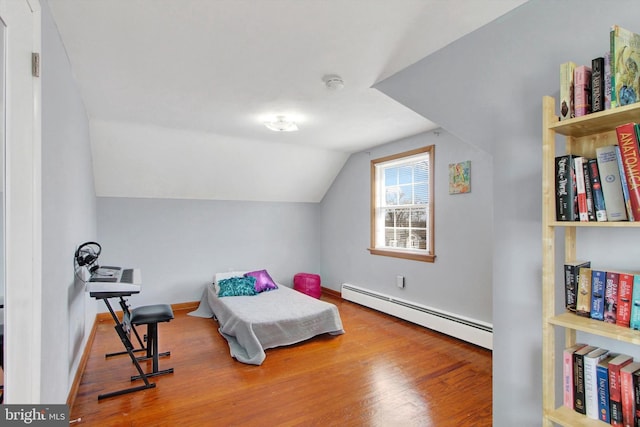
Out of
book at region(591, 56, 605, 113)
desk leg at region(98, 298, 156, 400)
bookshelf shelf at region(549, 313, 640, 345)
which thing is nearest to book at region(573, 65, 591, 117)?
book at region(591, 56, 605, 113)

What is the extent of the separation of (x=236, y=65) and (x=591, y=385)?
8.39 feet

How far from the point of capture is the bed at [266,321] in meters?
3.20

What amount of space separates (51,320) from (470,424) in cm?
256

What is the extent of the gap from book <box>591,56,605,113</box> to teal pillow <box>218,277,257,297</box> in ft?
13.2

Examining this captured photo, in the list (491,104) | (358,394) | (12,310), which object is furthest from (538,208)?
(12,310)

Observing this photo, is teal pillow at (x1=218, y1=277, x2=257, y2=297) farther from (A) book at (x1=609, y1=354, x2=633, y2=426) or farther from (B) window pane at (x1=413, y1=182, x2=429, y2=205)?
(A) book at (x1=609, y1=354, x2=633, y2=426)

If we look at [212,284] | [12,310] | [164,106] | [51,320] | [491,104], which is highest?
[164,106]

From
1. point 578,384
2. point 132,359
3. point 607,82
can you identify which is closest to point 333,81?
point 607,82

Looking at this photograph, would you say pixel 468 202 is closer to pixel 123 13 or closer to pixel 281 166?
pixel 281 166

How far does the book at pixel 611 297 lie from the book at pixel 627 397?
173 mm

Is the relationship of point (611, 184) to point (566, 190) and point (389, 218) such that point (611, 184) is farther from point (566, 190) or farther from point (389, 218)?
point (389, 218)

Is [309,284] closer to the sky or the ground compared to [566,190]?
closer to the ground

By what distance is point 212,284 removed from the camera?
15.6 feet

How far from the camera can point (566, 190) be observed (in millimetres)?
1243
